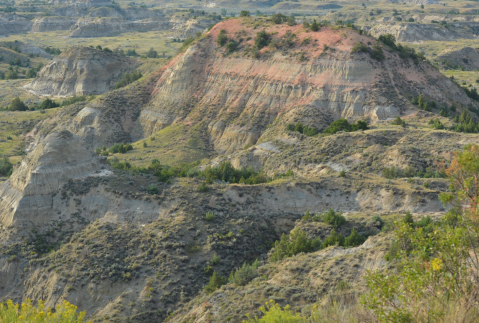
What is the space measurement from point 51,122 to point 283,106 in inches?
1442

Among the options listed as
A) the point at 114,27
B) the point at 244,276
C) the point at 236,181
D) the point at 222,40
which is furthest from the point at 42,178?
the point at 114,27

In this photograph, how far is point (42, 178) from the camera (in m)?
41.1

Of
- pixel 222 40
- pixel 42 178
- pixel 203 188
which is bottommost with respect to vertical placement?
pixel 203 188

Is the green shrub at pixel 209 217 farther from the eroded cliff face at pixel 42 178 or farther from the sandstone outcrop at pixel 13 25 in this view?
the sandstone outcrop at pixel 13 25

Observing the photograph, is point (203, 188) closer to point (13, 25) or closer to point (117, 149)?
point (117, 149)

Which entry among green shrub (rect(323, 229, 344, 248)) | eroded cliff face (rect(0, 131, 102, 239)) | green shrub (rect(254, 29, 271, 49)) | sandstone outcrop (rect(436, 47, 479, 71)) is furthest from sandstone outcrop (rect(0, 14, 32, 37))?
green shrub (rect(323, 229, 344, 248))

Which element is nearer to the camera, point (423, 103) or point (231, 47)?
point (423, 103)

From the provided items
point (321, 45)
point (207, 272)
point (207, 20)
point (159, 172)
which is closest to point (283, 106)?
point (321, 45)

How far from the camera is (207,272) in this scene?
113 ft

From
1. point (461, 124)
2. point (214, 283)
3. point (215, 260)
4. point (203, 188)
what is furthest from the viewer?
point (461, 124)

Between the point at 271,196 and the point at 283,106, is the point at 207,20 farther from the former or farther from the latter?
the point at 271,196

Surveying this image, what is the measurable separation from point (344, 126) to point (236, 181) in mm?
19684

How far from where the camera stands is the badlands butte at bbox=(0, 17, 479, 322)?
105ft

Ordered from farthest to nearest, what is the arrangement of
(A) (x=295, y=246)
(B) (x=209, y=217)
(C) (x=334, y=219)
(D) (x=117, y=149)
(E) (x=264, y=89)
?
1. (E) (x=264, y=89)
2. (D) (x=117, y=149)
3. (B) (x=209, y=217)
4. (C) (x=334, y=219)
5. (A) (x=295, y=246)
